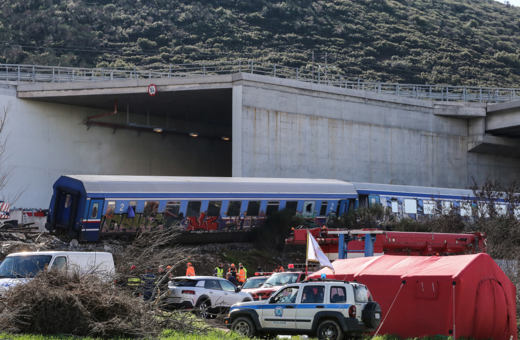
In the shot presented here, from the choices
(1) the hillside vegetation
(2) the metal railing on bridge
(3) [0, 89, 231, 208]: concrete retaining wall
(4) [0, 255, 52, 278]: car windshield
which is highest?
(1) the hillside vegetation

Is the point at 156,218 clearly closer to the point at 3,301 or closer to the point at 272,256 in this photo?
the point at 272,256

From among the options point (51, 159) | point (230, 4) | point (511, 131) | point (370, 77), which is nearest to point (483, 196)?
point (511, 131)

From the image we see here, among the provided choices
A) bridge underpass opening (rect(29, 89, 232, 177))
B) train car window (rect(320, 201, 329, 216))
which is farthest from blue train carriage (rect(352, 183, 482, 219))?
bridge underpass opening (rect(29, 89, 232, 177))

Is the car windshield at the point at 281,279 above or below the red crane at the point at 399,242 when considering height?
below

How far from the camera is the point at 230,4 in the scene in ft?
329

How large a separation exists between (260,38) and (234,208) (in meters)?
66.7

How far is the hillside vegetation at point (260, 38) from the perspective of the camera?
8419 cm

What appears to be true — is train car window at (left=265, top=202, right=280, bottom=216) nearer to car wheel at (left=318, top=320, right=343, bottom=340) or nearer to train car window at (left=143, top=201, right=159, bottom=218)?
train car window at (left=143, top=201, right=159, bottom=218)

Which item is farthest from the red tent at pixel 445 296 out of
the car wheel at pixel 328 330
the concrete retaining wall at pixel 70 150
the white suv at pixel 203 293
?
the concrete retaining wall at pixel 70 150

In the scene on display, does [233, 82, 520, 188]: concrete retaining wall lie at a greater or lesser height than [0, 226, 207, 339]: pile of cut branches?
greater

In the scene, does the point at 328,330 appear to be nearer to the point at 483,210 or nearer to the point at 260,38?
the point at 483,210

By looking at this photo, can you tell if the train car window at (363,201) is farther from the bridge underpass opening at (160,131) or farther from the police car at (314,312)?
the police car at (314,312)

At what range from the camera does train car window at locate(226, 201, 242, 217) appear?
93.1 ft

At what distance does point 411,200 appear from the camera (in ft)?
107
